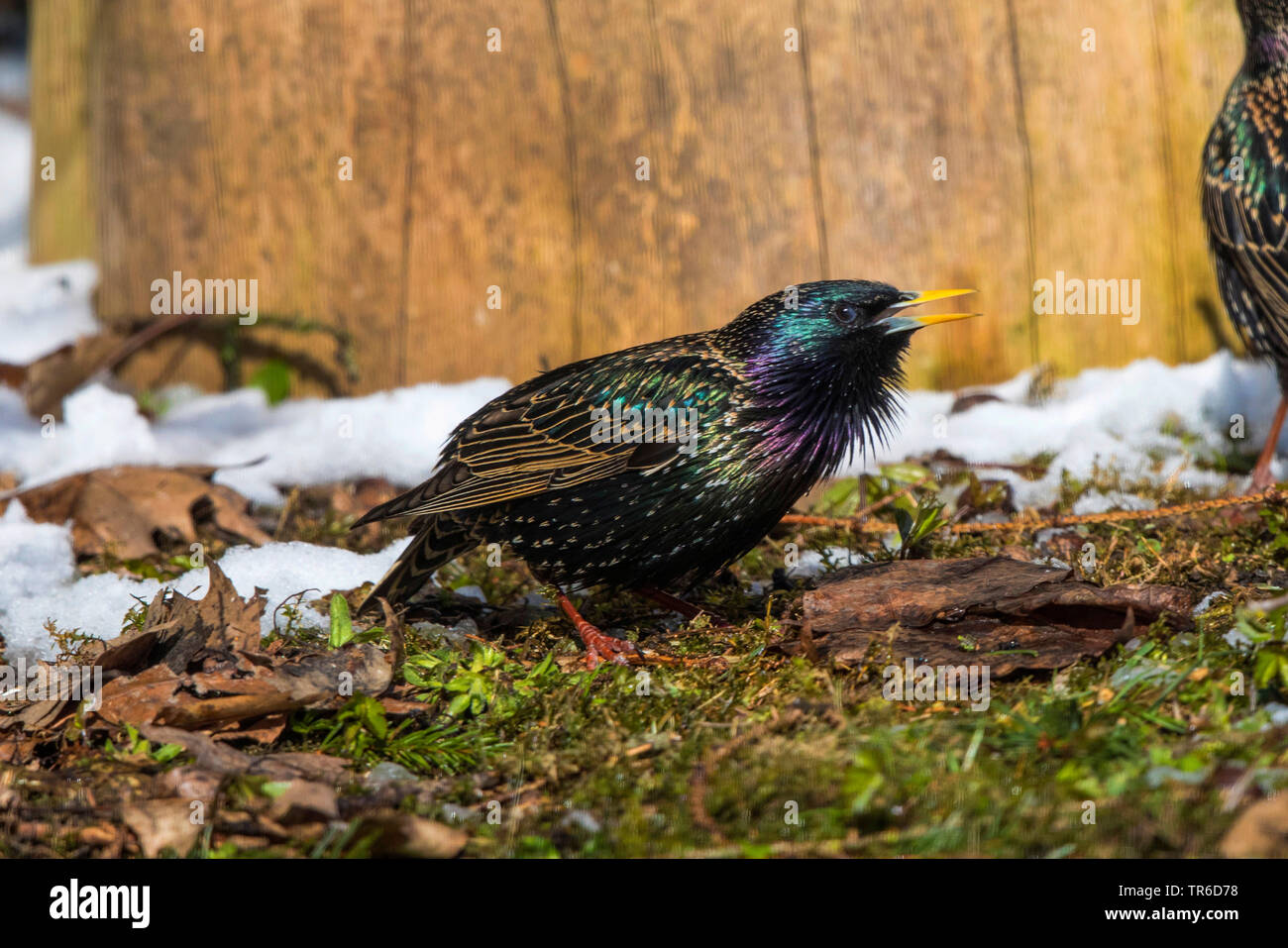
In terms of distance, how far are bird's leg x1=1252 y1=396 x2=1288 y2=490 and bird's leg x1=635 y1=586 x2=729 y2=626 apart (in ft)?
8.52

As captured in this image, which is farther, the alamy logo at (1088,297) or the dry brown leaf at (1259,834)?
the alamy logo at (1088,297)

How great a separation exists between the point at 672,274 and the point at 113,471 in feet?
8.38

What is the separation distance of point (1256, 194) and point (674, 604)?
3030 millimetres

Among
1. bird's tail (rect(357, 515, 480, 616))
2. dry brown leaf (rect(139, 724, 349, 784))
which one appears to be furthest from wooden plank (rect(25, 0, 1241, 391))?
dry brown leaf (rect(139, 724, 349, 784))

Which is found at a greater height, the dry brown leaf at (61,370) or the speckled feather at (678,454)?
the dry brown leaf at (61,370)

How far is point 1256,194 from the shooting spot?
509 centimetres

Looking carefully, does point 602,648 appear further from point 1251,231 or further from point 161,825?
point 1251,231

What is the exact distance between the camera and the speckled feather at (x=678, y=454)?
369cm

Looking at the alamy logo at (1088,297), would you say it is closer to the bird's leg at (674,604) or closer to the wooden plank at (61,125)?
the bird's leg at (674,604)

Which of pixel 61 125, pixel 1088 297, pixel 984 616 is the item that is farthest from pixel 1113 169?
pixel 61 125

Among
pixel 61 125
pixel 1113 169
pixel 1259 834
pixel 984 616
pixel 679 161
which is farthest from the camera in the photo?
pixel 61 125

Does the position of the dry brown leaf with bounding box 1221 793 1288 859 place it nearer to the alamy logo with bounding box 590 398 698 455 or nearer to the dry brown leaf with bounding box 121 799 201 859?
the alamy logo with bounding box 590 398 698 455

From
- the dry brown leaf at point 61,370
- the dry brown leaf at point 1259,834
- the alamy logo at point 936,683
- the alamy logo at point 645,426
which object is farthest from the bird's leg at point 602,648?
the dry brown leaf at point 61,370

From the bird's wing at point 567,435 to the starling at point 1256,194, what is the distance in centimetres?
261
